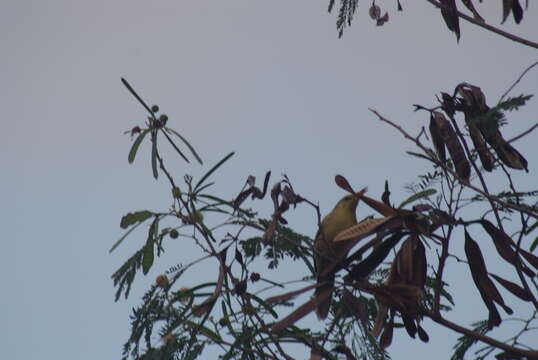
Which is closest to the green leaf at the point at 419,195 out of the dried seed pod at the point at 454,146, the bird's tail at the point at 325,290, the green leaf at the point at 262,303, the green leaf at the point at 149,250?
the dried seed pod at the point at 454,146

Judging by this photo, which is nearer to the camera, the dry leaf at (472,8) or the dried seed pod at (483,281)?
the dried seed pod at (483,281)

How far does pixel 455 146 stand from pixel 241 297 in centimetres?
47

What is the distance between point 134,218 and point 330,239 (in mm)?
411

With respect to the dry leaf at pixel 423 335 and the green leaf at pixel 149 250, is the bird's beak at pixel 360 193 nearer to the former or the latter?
the dry leaf at pixel 423 335

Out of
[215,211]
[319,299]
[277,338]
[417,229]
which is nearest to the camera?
[319,299]

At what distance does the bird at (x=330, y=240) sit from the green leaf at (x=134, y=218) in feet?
1.20

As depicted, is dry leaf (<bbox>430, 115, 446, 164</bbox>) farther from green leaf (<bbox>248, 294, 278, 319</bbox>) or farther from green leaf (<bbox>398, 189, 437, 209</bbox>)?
green leaf (<bbox>248, 294, 278, 319</bbox>)

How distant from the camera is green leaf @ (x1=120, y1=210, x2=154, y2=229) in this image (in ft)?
4.91

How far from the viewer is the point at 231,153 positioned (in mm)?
1435

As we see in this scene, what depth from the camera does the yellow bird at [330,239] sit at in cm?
123

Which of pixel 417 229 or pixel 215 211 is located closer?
pixel 417 229

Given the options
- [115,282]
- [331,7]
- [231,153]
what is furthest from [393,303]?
[331,7]

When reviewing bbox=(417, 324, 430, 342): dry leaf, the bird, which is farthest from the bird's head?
bbox=(417, 324, 430, 342): dry leaf

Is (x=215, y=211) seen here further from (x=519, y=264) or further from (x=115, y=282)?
(x=519, y=264)
